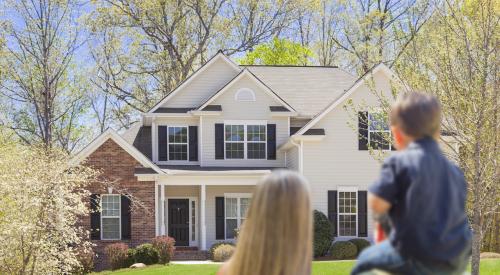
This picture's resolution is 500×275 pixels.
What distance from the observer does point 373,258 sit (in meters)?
2.67

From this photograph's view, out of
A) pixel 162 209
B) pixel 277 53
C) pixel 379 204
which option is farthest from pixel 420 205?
pixel 277 53

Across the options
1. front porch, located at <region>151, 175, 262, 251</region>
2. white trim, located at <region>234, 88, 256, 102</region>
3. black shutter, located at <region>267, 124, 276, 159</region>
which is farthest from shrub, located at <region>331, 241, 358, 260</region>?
white trim, located at <region>234, 88, 256, 102</region>

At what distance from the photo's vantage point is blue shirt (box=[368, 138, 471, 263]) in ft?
8.49

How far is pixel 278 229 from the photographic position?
2.78 meters

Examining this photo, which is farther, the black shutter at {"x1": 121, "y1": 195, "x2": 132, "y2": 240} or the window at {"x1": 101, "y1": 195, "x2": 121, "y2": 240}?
the window at {"x1": 101, "y1": 195, "x2": 121, "y2": 240}

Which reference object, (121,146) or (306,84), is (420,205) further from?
(306,84)

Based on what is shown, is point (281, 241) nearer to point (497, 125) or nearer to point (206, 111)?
point (497, 125)

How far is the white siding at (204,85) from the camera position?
84.3 ft

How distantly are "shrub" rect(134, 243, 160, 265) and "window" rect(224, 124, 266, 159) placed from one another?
540 centimetres

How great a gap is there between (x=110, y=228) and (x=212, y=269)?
5898 mm

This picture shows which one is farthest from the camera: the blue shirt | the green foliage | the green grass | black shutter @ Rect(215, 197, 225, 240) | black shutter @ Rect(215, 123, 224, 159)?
the green foliage

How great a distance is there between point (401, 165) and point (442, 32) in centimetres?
→ 958

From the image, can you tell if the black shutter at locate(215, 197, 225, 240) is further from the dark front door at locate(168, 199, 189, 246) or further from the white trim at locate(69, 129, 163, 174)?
the white trim at locate(69, 129, 163, 174)

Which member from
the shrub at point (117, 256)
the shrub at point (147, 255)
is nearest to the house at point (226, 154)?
the shrub at point (117, 256)
